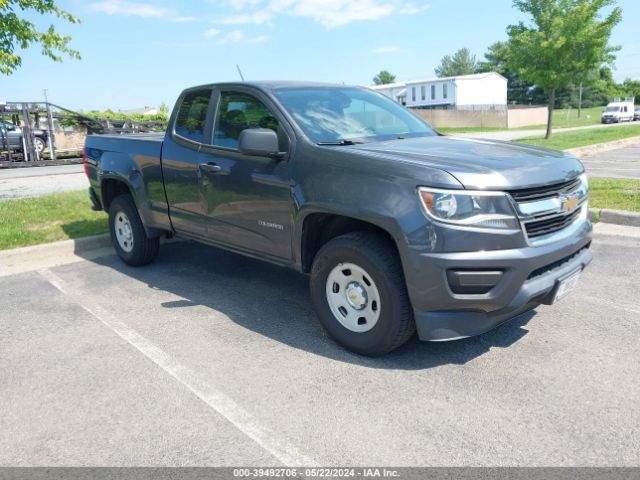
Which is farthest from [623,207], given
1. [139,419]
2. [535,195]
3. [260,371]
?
[139,419]

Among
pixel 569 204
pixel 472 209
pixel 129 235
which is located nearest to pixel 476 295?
pixel 472 209

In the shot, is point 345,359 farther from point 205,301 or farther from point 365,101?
point 365,101

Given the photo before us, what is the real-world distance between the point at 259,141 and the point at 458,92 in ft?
226

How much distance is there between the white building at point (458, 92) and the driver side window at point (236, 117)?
64.1 meters

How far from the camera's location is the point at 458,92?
68625 mm

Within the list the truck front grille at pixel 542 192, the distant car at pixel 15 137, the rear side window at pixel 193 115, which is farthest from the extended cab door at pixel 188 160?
the distant car at pixel 15 137

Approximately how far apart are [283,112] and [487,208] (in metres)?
1.80

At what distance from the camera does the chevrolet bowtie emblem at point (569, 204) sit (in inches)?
144

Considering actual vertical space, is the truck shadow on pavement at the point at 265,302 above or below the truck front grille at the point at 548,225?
below

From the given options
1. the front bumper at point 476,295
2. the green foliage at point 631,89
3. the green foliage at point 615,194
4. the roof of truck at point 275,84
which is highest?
the green foliage at point 631,89

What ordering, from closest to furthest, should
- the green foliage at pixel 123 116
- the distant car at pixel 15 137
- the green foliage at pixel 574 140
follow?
the green foliage at pixel 574 140, the distant car at pixel 15 137, the green foliage at pixel 123 116

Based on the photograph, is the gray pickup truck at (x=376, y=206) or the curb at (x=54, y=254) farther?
the curb at (x=54, y=254)

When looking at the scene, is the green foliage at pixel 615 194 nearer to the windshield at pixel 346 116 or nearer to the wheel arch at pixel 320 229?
the windshield at pixel 346 116

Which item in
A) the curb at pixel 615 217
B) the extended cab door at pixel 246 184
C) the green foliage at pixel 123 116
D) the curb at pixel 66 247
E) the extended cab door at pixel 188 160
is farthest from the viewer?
the green foliage at pixel 123 116
